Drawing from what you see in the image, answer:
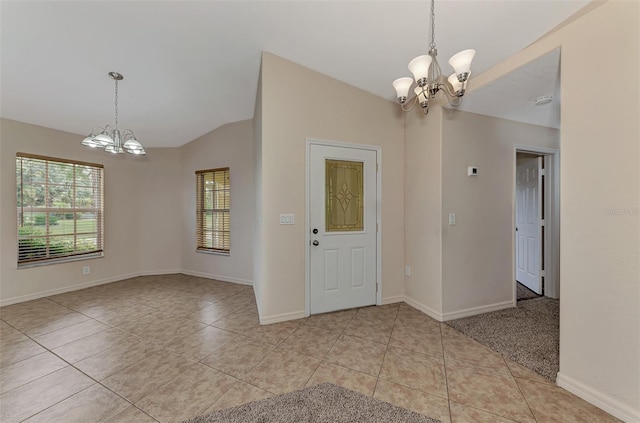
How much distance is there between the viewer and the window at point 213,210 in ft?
15.5

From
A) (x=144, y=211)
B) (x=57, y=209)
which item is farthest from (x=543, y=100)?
(x=57, y=209)

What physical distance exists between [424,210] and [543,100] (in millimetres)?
1630

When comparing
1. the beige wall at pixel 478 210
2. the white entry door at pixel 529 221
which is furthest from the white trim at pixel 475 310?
the white entry door at pixel 529 221

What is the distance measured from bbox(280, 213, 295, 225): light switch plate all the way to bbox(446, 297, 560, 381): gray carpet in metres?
2.10

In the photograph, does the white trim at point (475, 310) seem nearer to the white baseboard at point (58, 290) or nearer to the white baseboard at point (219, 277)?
the white baseboard at point (219, 277)

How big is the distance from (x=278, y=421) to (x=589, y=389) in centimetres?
205

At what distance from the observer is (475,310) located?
3.02 metres

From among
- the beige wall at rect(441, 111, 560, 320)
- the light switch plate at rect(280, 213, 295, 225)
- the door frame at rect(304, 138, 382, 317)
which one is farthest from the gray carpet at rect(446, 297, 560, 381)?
the light switch plate at rect(280, 213, 295, 225)

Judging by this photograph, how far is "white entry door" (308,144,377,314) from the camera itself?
9.93 feet

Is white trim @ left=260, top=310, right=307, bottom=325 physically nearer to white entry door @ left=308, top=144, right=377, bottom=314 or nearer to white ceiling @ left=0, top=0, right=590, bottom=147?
white entry door @ left=308, top=144, right=377, bottom=314

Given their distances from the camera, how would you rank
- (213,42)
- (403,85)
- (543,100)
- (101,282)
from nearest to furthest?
(403,85), (213,42), (543,100), (101,282)

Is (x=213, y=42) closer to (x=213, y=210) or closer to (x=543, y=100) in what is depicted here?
(x=213, y=210)

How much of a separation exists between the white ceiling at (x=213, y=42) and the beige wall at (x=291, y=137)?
0.64 feet

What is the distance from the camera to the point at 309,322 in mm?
2842
